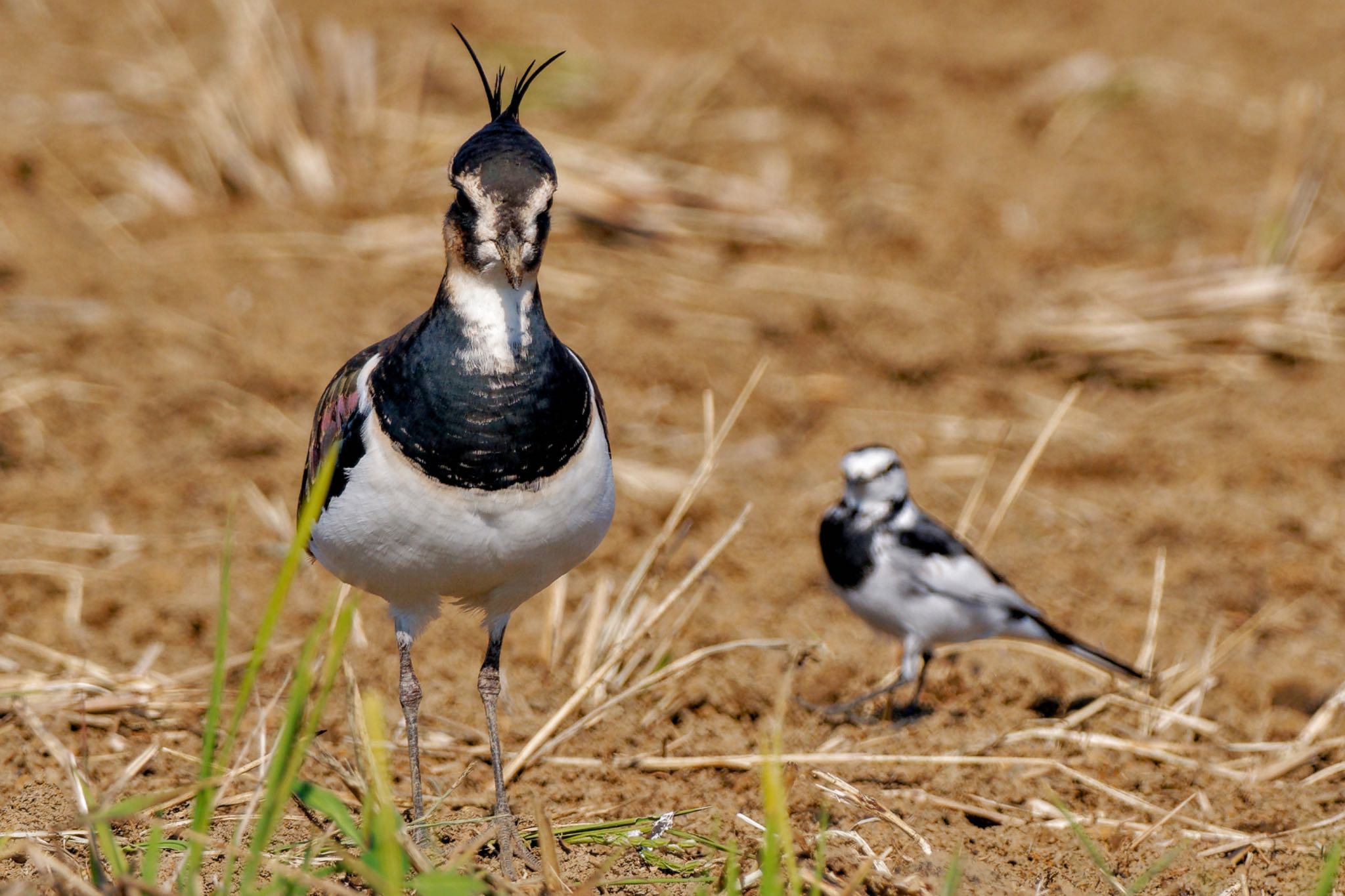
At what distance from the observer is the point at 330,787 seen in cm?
435

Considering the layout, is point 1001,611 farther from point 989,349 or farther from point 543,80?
point 543,80

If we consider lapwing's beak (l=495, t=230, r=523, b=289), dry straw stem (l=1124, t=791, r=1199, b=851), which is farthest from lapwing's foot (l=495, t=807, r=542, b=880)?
dry straw stem (l=1124, t=791, r=1199, b=851)

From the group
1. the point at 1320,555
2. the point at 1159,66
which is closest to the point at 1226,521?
the point at 1320,555

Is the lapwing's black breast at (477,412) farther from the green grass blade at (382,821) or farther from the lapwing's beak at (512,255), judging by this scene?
the green grass blade at (382,821)

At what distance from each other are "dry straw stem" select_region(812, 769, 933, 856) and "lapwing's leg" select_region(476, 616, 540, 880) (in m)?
0.87

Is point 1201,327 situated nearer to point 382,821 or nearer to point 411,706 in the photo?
point 411,706

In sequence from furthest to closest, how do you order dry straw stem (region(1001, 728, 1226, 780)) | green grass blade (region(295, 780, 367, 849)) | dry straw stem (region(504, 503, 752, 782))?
1. dry straw stem (region(1001, 728, 1226, 780))
2. dry straw stem (region(504, 503, 752, 782))
3. green grass blade (region(295, 780, 367, 849))

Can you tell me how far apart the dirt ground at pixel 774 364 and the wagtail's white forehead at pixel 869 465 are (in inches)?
27.4

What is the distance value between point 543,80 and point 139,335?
3525mm

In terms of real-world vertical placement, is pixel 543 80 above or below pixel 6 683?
above

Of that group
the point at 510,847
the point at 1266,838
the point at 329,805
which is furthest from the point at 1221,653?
the point at 329,805

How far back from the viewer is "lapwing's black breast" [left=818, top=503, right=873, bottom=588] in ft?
19.4

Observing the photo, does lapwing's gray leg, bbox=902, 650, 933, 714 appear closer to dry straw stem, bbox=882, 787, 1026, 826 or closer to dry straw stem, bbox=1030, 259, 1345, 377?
dry straw stem, bbox=882, 787, 1026, 826

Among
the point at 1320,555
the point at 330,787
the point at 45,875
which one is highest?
the point at 45,875
